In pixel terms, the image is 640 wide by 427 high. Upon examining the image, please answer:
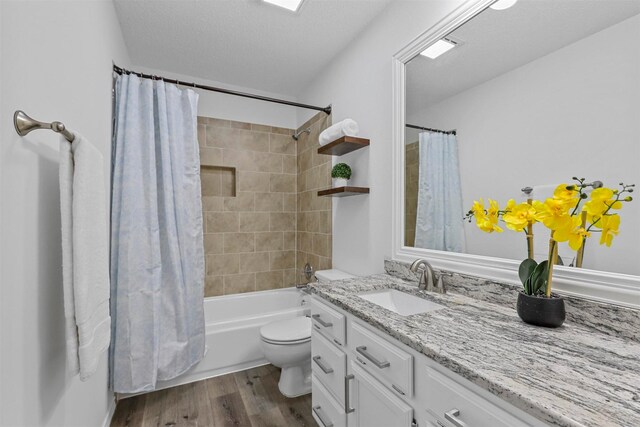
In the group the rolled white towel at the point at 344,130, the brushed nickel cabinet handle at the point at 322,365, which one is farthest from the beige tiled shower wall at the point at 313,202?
the brushed nickel cabinet handle at the point at 322,365

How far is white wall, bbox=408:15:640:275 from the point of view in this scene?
0.87m

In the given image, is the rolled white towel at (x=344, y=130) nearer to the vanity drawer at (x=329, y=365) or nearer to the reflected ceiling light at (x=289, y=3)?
the reflected ceiling light at (x=289, y=3)

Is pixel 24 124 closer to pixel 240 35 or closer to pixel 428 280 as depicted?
pixel 428 280

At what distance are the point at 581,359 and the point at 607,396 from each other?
0.16 meters

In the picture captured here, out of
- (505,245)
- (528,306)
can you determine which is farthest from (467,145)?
(528,306)

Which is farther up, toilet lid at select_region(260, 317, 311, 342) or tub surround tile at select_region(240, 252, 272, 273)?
tub surround tile at select_region(240, 252, 272, 273)

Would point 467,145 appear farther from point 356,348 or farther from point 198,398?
point 198,398

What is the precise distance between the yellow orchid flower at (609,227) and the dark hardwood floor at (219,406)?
5.53ft

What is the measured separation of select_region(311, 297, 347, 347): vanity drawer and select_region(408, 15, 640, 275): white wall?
0.69 meters

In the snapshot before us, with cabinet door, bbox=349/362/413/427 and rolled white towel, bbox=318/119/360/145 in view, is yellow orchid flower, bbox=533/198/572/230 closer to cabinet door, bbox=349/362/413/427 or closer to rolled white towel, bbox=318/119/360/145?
cabinet door, bbox=349/362/413/427

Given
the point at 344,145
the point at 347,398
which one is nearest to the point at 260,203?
the point at 344,145

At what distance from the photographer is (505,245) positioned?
1.19 metres

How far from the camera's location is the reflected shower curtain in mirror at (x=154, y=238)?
177cm

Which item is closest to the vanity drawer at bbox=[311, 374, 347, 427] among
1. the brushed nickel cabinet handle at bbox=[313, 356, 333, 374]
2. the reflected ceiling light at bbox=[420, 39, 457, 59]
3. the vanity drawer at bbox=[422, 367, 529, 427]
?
the brushed nickel cabinet handle at bbox=[313, 356, 333, 374]
